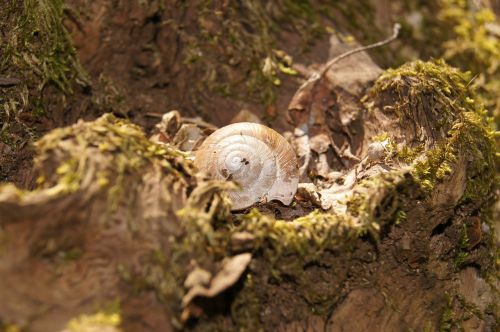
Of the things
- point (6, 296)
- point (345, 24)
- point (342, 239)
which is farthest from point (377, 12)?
point (6, 296)

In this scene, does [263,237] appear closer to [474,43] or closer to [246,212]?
[246,212]

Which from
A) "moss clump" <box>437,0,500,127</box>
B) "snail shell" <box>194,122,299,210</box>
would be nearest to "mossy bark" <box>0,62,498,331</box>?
"snail shell" <box>194,122,299,210</box>

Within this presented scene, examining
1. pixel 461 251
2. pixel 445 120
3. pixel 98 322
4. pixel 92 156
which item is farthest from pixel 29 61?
pixel 461 251

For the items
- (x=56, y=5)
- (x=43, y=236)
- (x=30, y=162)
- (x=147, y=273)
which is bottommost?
(x=30, y=162)

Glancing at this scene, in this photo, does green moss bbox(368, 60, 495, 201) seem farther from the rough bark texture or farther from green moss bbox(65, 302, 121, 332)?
green moss bbox(65, 302, 121, 332)

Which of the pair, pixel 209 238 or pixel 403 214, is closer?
pixel 209 238

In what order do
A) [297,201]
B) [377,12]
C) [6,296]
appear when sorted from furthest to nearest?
[377,12] < [297,201] < [6,296]

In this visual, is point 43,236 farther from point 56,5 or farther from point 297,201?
point 56,5
